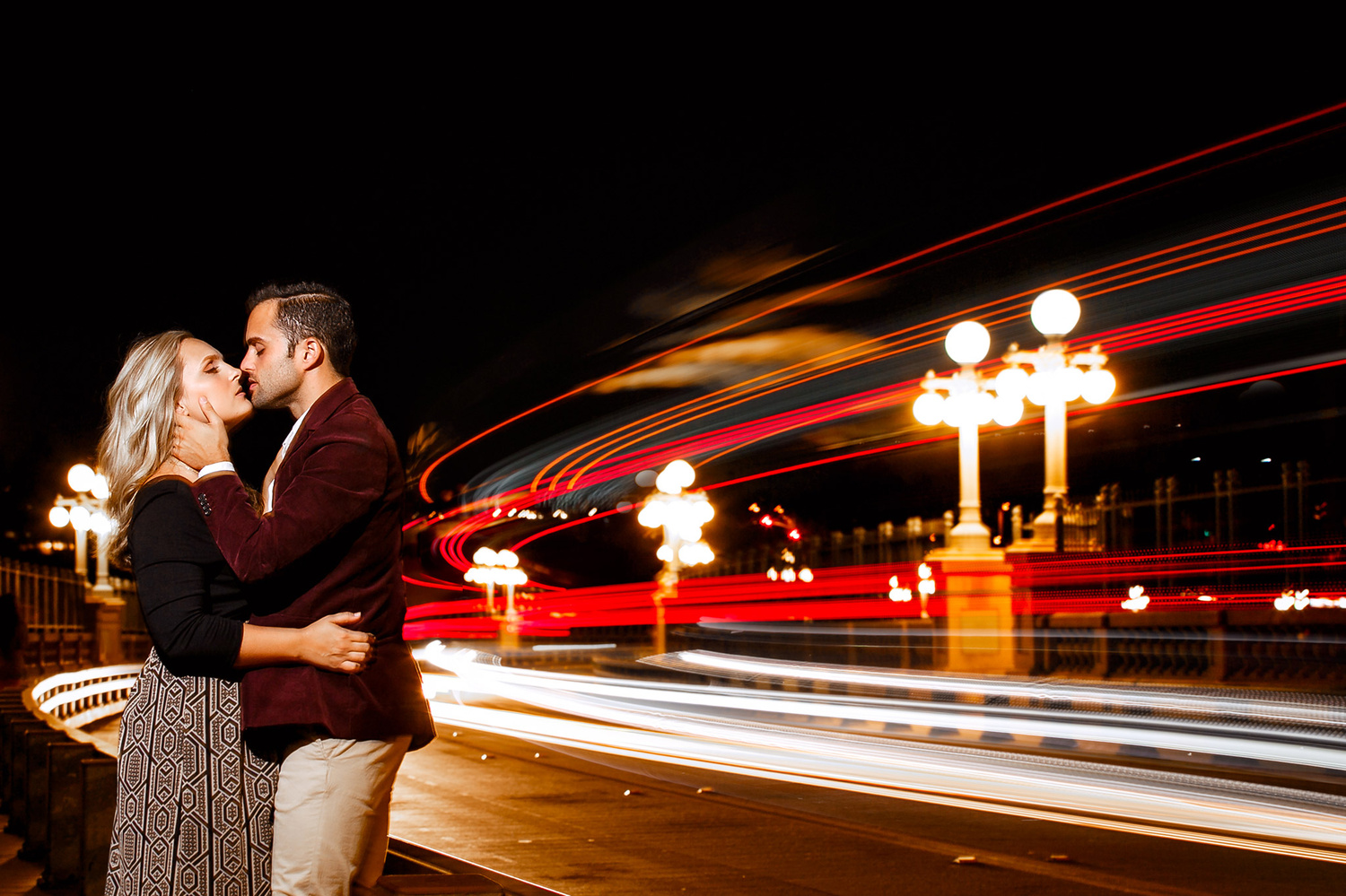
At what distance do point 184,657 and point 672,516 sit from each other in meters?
20.0

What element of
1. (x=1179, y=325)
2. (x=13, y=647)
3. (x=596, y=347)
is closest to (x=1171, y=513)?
(x=1179, y=325)

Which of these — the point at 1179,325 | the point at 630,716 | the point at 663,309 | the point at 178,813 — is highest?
the point at 663,309

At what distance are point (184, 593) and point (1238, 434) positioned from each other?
38533mm

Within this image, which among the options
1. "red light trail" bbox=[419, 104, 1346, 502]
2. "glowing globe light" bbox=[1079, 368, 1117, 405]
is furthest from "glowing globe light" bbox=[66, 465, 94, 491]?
"glowing globe light" bbox=[1079, 368, 1117, 405]

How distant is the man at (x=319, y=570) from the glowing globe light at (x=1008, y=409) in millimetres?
12472

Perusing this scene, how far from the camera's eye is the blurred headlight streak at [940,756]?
8719 mm

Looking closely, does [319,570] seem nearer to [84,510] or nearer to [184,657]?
[184,657]

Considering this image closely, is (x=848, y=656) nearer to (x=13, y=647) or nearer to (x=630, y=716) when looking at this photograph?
(x=630, y=716)

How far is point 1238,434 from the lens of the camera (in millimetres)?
37188

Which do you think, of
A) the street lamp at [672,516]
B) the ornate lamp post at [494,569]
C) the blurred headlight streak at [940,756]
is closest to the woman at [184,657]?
the blurred headlight streak at [940,756]

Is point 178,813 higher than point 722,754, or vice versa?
point 178,813

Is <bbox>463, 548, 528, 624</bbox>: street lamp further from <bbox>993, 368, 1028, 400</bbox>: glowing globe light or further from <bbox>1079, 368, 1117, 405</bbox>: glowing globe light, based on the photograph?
<bbox>1079, 368, 1117, 405</bbox>: glowing globe light

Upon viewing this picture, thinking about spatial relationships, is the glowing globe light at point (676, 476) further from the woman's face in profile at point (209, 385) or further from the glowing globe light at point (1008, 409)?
the woman's face in profile at point (209, 385)

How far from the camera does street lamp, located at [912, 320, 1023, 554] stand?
1490 cm
